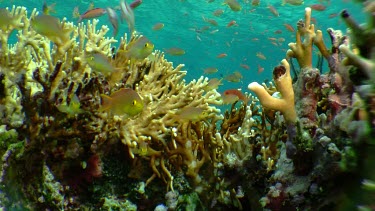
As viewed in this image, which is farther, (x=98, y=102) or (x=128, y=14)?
(x=128, y=14)

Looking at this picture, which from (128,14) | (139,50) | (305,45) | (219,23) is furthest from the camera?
(219,23)

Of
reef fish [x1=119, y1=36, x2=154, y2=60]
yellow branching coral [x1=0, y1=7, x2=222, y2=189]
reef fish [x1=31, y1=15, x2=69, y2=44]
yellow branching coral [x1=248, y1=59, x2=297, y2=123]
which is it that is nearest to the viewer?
yellow branching coral [x1=248, y1=59, x2=297, y2=123]

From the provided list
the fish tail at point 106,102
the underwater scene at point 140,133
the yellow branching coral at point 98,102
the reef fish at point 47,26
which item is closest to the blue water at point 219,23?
the yellow branching coral at point 98,102

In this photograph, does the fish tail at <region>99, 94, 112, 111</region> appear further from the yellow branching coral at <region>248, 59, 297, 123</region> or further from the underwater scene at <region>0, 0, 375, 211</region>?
the yellow branching coral at <region>248, 59, 297, 123</region>

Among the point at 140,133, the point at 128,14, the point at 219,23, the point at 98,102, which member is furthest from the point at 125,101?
the point at 219,23

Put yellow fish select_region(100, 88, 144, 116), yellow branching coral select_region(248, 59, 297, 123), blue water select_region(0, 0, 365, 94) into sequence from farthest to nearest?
blue water select_region(0, 0, 365, 94) < yellow fish select_region(100, 88, 144, 116) < yellow branching coral select_region(248, 59, 297, 123)

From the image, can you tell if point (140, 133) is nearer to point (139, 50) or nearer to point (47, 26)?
point (139, 50)

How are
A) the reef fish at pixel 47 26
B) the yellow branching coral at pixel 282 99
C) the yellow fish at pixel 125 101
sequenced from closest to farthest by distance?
the yellow branching coral at pixel 282 99 → the yellow fish at pixel 125 101 → the reef fish at pixel 47 26

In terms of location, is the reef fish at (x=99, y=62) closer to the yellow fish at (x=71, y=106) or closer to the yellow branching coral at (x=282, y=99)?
the yellow fish at (x=71, y=106)

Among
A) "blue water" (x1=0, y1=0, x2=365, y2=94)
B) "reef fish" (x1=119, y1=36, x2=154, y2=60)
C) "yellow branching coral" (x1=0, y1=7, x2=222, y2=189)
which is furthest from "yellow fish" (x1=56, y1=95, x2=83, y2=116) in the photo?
"blue water" (x1=0, y1=0, x2=365, y2=94)

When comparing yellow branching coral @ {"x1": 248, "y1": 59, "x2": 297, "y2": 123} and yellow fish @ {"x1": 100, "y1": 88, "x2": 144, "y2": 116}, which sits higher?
yellow branching coral @ {"x1": 248, "y1": 59, "x2": 297, "y2": 123}

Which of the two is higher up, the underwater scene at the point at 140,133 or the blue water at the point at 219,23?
the underwater scene at the point at 140,133

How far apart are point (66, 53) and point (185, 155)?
1.78m

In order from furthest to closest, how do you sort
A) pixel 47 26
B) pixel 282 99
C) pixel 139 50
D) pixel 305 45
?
pixel 139 50
pixel 47 26
pixel 305 45
pixel 282 99
